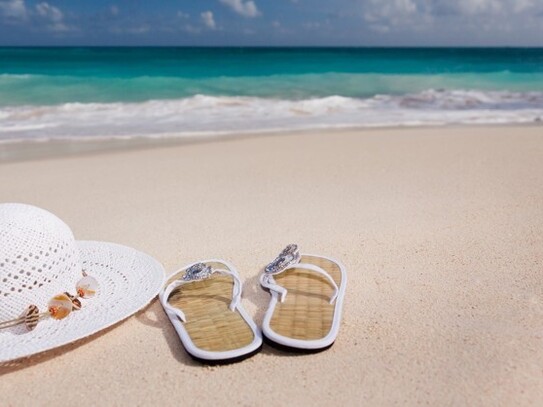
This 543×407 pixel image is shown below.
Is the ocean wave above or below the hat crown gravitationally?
below

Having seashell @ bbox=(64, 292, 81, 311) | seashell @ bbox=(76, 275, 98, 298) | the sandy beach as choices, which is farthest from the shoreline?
seashell @ bbox=(64, 292, 81, 311)

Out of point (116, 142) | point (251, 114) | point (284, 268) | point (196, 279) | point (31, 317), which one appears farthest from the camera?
point (251, 114)

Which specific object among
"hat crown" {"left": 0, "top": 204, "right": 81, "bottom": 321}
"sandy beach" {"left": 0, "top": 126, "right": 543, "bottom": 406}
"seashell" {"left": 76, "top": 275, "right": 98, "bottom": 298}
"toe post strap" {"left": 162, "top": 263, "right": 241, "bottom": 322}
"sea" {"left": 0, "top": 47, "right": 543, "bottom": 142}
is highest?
"hat crown" {"left": 0, "top": 204, "right": 81, "bottom": 321}

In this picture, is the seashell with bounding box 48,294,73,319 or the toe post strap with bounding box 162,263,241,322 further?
the toe post strap with bounding box 162,263,241,322

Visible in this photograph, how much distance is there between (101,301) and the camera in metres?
2.34

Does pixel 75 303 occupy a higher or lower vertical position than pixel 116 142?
higher

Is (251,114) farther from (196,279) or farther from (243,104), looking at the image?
(196,279)

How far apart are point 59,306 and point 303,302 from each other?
3.44 ft

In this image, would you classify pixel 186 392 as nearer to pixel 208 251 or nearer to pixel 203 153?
pixel 208 251

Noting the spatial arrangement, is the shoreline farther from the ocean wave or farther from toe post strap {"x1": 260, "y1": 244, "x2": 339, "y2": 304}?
toe post strap {"x1": 260, "y1": 244, "x2": 339, "y2": 304}

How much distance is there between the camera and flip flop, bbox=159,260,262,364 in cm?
→ 203

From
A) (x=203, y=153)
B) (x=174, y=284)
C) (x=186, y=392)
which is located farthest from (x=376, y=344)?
(x=203, y=153)

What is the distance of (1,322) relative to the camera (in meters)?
Answer: 2.08

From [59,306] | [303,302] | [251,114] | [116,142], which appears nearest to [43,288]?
[59,306]
